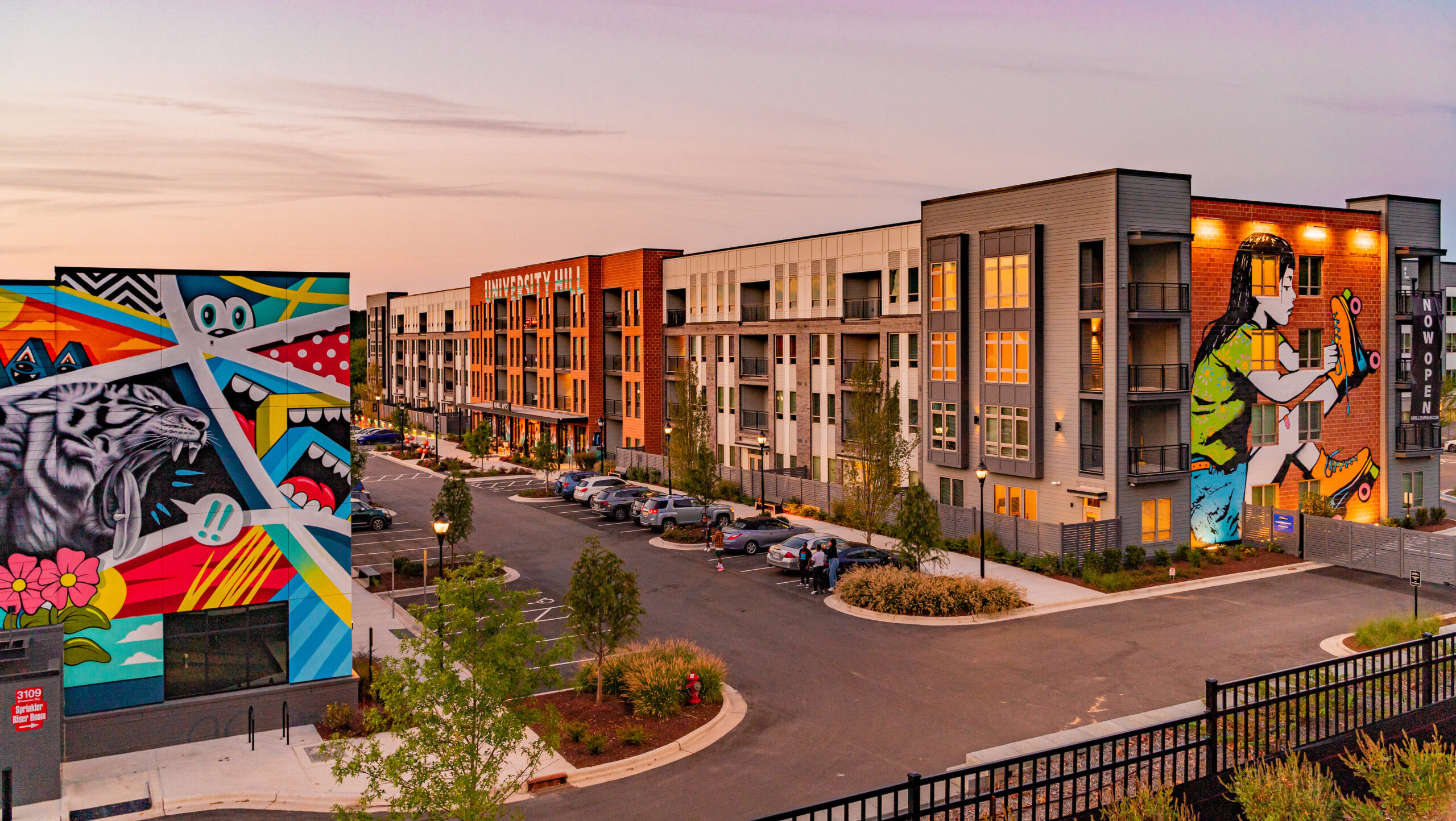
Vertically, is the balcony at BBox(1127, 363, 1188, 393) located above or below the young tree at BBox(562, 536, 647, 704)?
above

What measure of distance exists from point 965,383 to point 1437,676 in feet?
87.5

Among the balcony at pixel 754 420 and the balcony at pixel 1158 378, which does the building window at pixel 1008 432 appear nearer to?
the balcony at pixel 1158 378

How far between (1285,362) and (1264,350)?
1306 mm

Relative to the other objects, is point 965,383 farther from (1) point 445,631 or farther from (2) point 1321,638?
(1) point 445,631

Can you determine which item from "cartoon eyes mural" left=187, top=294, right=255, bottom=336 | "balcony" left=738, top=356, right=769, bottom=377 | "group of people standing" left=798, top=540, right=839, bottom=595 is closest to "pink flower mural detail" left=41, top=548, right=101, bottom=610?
"cartoon eyes mural" left=187, top=294, right=255, bottom=336

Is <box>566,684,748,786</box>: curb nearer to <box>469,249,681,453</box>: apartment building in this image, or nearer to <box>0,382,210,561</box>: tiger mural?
<box>0,382,210,561</box>: tiger mural

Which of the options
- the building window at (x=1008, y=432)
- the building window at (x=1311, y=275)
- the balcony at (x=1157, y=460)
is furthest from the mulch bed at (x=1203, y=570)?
the building window at (x=1311, y=275)

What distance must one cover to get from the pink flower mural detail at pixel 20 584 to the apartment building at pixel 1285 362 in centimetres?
3526


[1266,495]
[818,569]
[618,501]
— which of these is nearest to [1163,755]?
[818,569]

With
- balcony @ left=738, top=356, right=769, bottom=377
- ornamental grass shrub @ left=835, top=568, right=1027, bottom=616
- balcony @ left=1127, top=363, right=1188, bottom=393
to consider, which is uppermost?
balcony @ left=738, top=356, right=769, bottom=377

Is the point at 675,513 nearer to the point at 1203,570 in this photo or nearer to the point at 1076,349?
the point at 1076,349

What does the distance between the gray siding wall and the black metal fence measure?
844 inches

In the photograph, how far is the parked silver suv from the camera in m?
44.5

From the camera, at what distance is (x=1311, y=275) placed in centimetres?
4122
